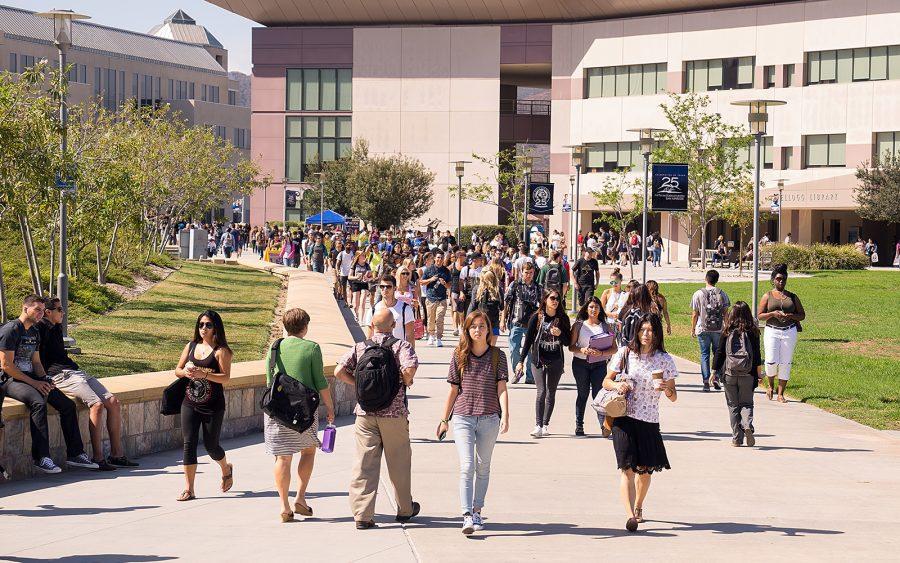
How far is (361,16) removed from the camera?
8231 centimetres

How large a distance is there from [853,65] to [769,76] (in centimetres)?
484

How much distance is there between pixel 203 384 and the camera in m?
10.6

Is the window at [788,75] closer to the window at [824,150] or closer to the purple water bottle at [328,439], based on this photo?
the window at [824,150]

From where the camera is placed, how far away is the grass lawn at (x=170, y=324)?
17703 mm

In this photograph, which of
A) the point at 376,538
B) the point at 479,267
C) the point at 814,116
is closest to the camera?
the point at 376,538

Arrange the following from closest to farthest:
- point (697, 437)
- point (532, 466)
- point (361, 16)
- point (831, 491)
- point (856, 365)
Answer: point (831, 491) → point (532, 466) → point (697, 437) → point (856, 365) → point (361, 16)

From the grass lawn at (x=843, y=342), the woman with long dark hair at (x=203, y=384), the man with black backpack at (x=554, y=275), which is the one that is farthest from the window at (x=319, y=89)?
the woman with long dark hair at (x=203, y=384)

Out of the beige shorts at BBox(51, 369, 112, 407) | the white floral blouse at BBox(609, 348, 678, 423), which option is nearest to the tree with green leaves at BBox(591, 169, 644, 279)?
the beige shorts at BBox(51, 369, 112, 407)

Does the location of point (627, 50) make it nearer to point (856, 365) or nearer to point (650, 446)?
point (856, 365)

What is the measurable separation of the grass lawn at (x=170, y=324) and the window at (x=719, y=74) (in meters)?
37.9

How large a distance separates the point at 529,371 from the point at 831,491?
8.37 m

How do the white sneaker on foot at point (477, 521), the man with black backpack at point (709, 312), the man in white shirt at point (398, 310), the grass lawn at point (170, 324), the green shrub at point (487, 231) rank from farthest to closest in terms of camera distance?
the green shrub at point (487, 231) < the man with black backpack at point (709, 312) < the grass lawn at point (170, 324) < the man in white shirt at point (398, 310) < the white sneaker on foot at point (477, 521)

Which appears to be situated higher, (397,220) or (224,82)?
(224,82)

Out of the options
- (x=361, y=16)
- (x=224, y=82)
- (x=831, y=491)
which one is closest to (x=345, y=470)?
(x=831, y=491)
